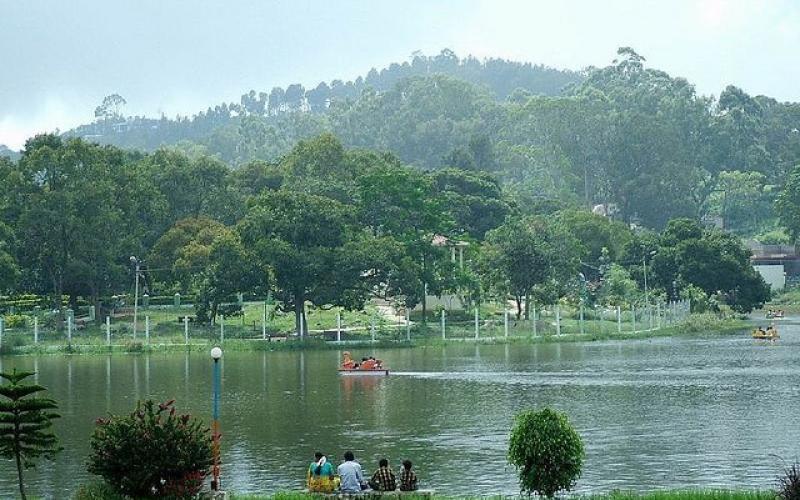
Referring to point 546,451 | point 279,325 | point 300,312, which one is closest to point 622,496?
point 546,451

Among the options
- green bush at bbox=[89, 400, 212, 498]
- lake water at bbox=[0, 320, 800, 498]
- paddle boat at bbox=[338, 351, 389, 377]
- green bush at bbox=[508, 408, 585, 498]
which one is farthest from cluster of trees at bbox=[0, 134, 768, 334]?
green bush at bbox=[508, 408, 585, 498]

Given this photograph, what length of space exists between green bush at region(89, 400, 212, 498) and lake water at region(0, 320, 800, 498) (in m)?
8.11

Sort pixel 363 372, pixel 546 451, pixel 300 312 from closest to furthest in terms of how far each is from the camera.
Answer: pixel 546 451 → pixel 363 372 → pixel 300 312

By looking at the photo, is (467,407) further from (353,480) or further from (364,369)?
(353,480)

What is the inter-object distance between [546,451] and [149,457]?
26.7 feet

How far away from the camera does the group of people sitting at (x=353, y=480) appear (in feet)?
107

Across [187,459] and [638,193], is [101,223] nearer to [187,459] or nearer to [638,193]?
[187,459]

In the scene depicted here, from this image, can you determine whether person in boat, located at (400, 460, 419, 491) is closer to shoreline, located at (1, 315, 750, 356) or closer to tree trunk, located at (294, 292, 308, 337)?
shoreline, located at (1, 315, 750, 356)

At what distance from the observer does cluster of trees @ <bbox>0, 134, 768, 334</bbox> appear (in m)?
97.4

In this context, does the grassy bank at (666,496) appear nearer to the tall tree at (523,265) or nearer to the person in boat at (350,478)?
the person in boat at (350,478)

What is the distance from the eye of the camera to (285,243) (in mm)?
96500

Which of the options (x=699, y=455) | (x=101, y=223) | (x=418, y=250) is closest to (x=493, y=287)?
(x=418, y=250)

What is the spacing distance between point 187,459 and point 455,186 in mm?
115721

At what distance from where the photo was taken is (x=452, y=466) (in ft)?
138
